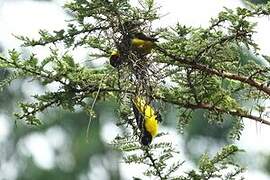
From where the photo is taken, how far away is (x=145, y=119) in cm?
207

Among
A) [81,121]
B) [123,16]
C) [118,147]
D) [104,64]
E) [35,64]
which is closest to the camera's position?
[123,16]

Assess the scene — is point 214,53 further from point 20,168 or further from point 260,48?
point 20,168

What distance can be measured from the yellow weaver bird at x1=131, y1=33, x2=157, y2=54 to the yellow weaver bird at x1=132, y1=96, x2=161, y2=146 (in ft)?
0.51

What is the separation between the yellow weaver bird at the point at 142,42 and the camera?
1.84m

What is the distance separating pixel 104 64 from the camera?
2.09 m

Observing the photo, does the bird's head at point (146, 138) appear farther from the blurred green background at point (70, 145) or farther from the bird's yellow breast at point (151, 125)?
the blurred green background at point (70, 145)

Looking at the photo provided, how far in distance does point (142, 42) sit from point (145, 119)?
0.96 ft

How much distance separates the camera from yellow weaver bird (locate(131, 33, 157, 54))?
1.84 m

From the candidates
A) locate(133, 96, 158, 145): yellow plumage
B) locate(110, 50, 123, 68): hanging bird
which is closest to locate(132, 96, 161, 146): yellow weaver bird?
locate(133, 96, 158, 145): yellow plumage

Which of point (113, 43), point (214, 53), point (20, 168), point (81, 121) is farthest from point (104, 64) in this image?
point (20, 168)

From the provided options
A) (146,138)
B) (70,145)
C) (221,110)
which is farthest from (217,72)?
(70,145)

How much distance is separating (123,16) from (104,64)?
29cm

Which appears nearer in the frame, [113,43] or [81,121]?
[113,43]

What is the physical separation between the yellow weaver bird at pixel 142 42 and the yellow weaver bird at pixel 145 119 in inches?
6.1
